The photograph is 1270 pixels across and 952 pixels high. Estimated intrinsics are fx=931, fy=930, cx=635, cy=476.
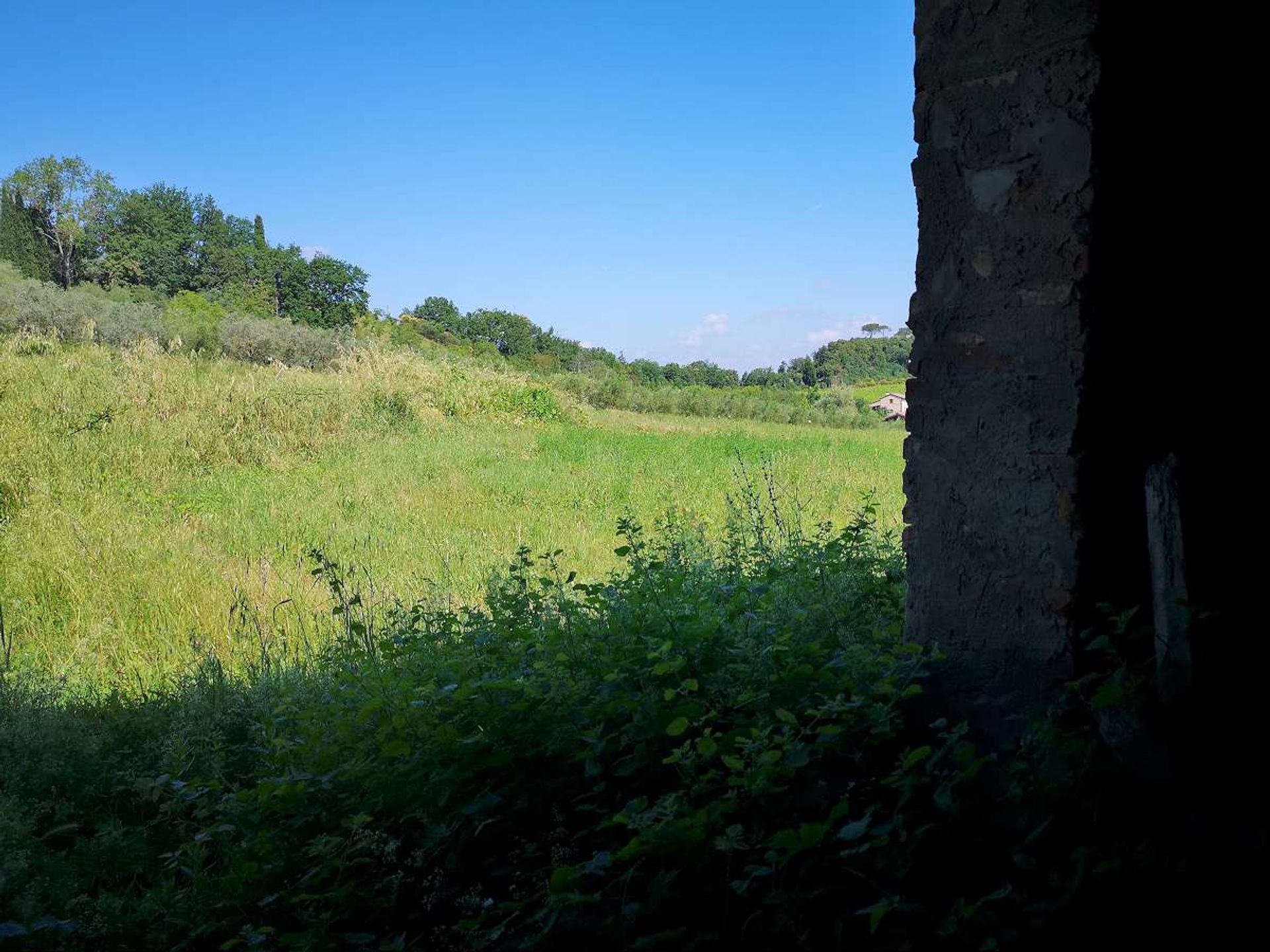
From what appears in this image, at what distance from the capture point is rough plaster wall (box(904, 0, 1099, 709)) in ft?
8.50

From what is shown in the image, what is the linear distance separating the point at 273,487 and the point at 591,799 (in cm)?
844

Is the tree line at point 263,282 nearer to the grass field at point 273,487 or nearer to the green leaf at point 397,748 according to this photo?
the grass field at point 273,487

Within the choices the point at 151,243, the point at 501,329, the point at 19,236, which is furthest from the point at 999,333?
the point at 151,243

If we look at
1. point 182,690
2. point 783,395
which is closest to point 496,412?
point 182,690

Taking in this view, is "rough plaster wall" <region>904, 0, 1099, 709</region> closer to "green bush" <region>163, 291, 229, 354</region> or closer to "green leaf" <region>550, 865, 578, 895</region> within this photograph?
"green leaf" <region>550, 865, 578, 895</region>

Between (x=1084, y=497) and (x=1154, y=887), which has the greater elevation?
(x=1084, y=497)

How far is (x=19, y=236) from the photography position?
117ft

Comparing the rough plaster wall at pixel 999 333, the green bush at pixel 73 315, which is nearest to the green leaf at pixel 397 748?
the rough plaster wall at pixel 999 333

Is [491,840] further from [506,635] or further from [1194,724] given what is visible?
[1194,724]

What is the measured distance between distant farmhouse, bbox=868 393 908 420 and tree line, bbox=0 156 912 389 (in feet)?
16.2

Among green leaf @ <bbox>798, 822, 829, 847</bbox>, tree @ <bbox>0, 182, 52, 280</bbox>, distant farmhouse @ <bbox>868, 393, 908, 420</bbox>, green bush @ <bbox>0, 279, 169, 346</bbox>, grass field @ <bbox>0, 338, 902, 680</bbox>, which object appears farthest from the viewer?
tree @ <bbox>0, 182, 52, 280</bbox>

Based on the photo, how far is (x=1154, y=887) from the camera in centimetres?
181

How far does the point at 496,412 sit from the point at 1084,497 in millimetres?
14414

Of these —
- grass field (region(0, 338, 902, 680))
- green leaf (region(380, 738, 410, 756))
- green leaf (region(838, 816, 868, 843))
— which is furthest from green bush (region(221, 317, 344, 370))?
green leaf (region(838, 816, 868, 843))
